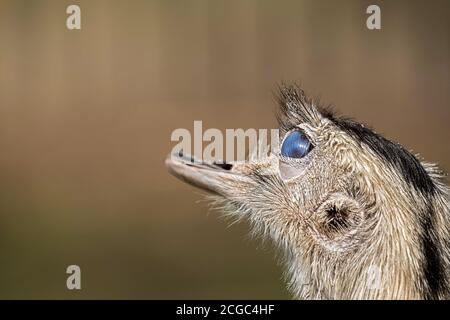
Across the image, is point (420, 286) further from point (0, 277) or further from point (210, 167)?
point (0, 277)

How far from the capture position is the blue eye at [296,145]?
4195mm

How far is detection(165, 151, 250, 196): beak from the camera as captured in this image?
4293mm

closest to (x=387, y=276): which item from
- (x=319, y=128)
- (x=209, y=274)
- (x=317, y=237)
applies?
(x=317, y=237)

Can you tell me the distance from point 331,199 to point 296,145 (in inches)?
13.2

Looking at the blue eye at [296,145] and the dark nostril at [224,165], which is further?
the dark nostril at [224,165]

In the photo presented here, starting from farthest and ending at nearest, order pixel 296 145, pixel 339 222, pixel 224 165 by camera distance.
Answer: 1. pixel 224 165
2. pixel 296 145
3. pixel 339 222

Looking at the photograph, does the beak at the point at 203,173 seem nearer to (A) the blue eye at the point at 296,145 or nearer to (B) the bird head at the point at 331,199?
Result: (B) the bird head at the point at 331,199

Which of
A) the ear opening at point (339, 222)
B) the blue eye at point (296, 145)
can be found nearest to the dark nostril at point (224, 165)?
the blue eye at point (296, 145)

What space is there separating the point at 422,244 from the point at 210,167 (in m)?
1.06

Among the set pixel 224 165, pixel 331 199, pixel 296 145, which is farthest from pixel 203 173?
pixel 331 199

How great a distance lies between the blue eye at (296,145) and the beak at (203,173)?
264mm

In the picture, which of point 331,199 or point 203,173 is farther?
point 203,173

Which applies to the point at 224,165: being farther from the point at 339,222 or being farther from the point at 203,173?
the point at 339,222

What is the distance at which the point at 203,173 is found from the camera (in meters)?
4.31
